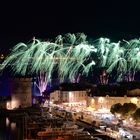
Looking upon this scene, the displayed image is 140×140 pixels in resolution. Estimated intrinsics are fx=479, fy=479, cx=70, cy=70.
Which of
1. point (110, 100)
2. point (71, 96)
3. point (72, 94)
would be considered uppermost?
point (72, 94)

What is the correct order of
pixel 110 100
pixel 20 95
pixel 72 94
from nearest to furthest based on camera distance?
pixel 110 100 < pixel 72 94 < pixel 20 95

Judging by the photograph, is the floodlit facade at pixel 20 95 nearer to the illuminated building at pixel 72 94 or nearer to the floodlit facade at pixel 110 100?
the illuminated building at pixel 72 94

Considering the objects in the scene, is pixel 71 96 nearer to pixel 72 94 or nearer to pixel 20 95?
pixel 72 94

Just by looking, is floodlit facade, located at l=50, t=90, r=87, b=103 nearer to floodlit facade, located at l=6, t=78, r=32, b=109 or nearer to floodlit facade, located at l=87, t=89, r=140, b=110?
floodlit facade, located at l=6, t=78, r=32, b=109

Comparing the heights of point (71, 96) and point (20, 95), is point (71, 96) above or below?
below

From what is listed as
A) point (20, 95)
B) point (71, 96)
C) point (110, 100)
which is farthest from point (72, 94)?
point (110, 100)

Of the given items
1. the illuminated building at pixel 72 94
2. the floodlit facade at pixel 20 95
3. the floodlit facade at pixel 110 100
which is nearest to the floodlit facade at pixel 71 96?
the illuminated building at pixel 72 94

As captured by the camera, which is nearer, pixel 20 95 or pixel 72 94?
pixel 72 94

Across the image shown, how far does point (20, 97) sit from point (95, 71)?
844cm

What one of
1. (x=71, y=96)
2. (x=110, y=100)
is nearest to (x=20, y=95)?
(x=71, y=96)

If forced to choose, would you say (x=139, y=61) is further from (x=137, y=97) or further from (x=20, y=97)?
(x=20, y=97)

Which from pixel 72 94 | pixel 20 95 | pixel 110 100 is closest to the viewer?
pixel 110 100

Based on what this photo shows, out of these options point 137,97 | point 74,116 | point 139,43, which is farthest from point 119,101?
point 139,43

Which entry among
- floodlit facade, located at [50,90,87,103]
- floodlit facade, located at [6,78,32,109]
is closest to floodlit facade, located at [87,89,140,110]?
floodlit facade, located at [50,90,87,103]
